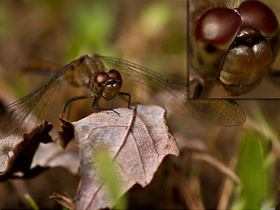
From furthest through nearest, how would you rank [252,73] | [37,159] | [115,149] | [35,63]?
[35,63] → [37,159] → [252,73] → [115,149]

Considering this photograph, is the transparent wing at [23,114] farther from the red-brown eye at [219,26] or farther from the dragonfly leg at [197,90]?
the red-brown eye at [219,26]

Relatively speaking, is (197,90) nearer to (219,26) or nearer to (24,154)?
(219,26)

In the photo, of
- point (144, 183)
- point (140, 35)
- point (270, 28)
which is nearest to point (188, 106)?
point (270, 28)

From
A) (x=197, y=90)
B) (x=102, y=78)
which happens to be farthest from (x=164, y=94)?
(x=102, y=78)

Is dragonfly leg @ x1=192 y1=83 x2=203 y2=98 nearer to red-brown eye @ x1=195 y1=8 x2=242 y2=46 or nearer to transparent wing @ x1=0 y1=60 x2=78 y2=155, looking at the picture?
red-brown eye @ x1=195 y1=8 x2=242 y2=46

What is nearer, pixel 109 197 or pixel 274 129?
pixel 109 197

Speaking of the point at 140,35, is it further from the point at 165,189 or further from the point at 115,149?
the point at 115,149

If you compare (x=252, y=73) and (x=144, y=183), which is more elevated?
(x=252, y=73)

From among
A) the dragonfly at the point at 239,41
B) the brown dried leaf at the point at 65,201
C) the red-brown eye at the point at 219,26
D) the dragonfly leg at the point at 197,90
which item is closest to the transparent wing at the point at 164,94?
the dragonfly leg at the point at 197,90
